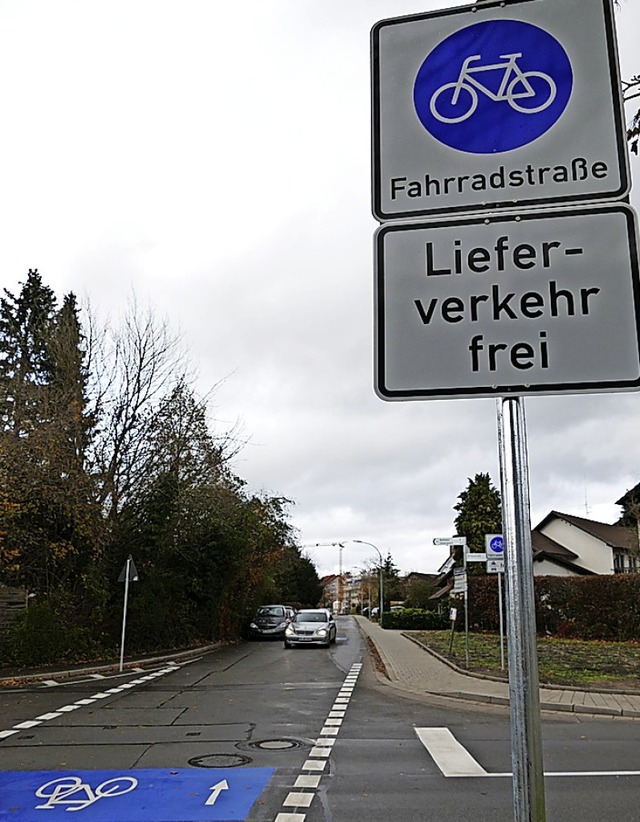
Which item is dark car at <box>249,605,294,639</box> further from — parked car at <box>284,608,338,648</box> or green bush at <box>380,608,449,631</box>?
green bush at <box>380,608,449,631</box>

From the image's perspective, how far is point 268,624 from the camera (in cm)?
3716

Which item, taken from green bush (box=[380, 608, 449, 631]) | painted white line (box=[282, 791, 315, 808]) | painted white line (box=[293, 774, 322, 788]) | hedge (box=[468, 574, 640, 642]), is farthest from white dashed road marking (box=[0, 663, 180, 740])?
green bush (box=[380, 608, 449, 631])

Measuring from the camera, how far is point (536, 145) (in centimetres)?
201

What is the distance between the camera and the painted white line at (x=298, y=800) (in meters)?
7.52

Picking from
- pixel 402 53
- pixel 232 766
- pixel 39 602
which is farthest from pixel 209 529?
pixel 402 53

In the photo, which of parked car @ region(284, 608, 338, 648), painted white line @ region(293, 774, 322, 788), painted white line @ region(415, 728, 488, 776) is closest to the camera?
painted white line @ region(293, 774, 322, 788)

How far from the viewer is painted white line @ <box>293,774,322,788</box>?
8.24 meters

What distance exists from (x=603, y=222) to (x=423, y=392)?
1.92 feet

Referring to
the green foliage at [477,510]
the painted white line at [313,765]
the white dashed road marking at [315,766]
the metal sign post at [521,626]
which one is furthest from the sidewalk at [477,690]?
the green foliage at [477,510]

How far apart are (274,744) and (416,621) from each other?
118ft

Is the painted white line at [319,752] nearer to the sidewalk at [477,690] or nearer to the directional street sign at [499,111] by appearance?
the sidewalk at [477,690]

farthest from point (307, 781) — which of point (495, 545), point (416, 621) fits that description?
point (416, 621)

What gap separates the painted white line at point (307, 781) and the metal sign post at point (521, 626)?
7224 mm

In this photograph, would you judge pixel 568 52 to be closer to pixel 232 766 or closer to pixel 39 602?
pixel 232 766
